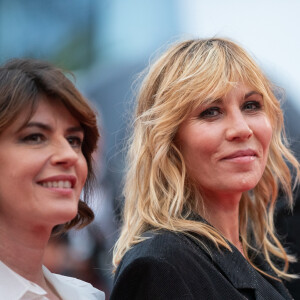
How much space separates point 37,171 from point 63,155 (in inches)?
4.3

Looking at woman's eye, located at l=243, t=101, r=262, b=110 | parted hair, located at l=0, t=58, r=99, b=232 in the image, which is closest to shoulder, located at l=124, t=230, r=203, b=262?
parted hair, located at l=0, t=58, r=99, b=232

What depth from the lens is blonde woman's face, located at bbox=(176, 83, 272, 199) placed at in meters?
2.94

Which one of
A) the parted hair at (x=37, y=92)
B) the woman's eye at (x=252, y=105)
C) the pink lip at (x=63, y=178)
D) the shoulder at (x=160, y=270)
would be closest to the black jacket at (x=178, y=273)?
the shoulder at (x=160, y=270)

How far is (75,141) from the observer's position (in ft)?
8.71

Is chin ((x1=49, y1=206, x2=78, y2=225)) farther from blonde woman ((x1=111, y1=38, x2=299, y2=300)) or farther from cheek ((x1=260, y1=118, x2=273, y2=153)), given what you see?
cheek ((x1=260, y1=118, x2=273, y2=153))

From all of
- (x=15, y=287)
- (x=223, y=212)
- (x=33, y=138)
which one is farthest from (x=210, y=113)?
(x=15, y=287)

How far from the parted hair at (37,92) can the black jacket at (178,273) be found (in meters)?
0.49

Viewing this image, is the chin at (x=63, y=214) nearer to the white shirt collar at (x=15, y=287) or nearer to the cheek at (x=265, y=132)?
the white shirt collar at (x=15, y=287)

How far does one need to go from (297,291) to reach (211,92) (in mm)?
1458

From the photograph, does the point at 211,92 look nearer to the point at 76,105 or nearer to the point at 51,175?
the point at 76,105

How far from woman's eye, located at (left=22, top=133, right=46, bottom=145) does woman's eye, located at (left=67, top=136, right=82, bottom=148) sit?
0.16 meters

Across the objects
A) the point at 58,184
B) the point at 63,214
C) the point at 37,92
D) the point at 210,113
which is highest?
the point at 37,92

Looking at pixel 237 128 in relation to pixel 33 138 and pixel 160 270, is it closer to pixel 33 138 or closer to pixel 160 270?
pixel 160 270

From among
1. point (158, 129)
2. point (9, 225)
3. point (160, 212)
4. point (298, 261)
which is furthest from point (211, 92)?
point (298, 261)
